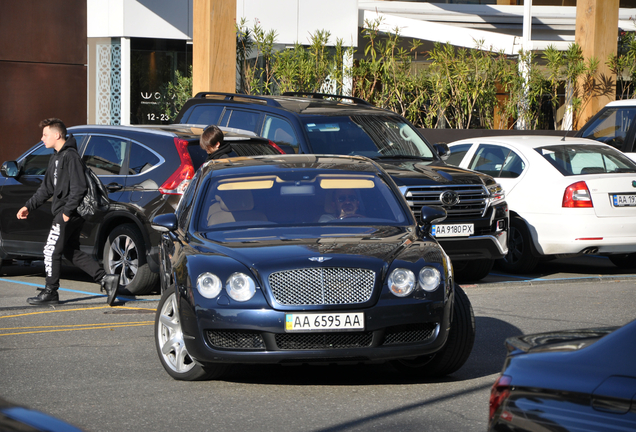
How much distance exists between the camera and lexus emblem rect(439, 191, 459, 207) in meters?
10.0

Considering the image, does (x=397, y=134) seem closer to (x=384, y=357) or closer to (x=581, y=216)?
(x=581, y=216)

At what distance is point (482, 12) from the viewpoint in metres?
27.5

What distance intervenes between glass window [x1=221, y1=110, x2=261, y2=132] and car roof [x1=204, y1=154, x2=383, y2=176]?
394cm

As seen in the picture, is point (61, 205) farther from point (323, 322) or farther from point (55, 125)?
point (323, 322)

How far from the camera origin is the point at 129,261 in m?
9.81

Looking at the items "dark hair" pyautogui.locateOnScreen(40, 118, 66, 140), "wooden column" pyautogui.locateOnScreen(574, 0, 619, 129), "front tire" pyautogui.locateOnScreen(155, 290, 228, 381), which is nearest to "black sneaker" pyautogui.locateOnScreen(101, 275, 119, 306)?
"dark hair" pyautogui.locateOnScreen(40, 118, 66, 140)

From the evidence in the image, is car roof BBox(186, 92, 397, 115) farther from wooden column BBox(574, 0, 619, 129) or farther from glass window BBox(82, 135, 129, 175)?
wooden column BBox(574, 0, 619, 129)

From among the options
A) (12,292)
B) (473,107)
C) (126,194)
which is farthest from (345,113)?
(473,107)

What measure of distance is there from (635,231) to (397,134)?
304 centimetres

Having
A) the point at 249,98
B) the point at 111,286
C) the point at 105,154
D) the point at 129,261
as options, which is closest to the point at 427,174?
the point at 249,98

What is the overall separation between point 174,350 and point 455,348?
1.86 m

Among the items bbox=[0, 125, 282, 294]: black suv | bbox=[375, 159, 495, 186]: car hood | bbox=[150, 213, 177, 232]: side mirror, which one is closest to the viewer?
bbox=[150, 213, 177, 232]: side mirror

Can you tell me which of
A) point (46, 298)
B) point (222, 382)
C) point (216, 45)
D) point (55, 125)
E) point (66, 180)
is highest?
point (216, 45)

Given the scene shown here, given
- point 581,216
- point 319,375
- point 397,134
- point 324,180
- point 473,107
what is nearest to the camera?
point 319,375
